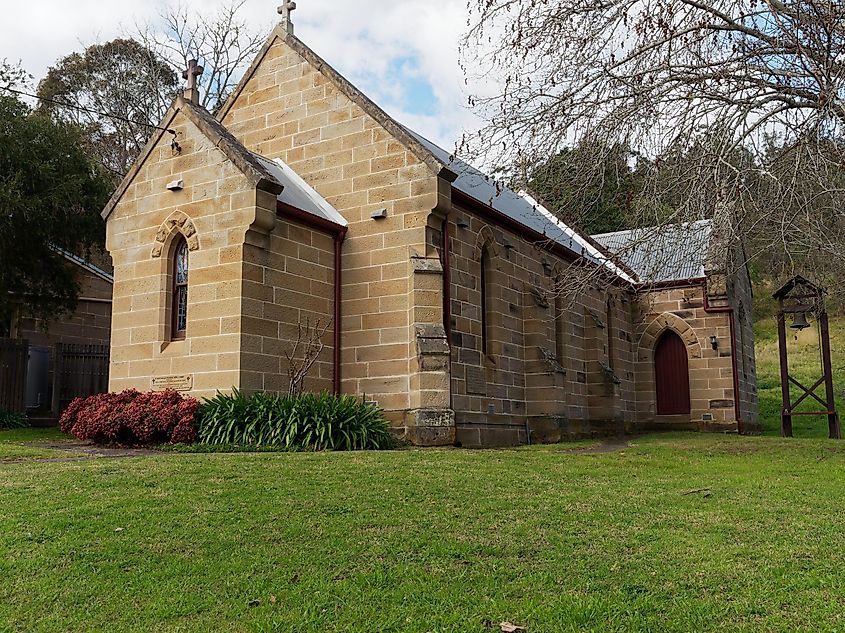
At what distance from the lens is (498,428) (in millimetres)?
17531

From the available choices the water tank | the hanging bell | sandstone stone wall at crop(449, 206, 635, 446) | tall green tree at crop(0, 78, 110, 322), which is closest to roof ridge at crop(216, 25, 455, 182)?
sandstone stone wall at crop(449, 206, 635, 446)

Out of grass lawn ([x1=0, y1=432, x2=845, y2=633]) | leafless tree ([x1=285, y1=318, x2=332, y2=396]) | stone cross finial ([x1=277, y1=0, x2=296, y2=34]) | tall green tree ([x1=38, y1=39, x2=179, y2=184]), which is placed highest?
tall green tree ([x1=38, y1=39, x2=179, y2=184])

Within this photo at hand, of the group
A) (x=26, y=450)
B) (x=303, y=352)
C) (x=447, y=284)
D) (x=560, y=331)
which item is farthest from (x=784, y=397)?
(x=26, y=450)

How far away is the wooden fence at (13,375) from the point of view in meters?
21.5

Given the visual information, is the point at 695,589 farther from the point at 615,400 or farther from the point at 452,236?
the point at 615,400

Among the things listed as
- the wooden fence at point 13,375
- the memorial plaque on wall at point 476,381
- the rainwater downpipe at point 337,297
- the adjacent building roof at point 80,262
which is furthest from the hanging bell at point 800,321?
the wooden fence at point 13,375

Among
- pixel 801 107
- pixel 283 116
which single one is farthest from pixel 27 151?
pixel 801 107

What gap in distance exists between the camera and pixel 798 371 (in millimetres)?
38281

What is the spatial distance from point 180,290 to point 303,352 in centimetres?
271

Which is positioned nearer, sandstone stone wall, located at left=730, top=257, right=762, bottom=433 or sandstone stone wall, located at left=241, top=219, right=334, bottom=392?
sandstone stone wall, located at left=241, top=219, right=334, bottom=392

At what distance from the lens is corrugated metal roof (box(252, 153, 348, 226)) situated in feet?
52.7

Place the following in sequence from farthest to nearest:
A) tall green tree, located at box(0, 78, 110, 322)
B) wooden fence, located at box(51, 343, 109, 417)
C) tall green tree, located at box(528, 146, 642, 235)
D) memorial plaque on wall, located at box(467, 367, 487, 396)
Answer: wooden fence, located at box(51, 343, 109, 417) < tall green tree, located at box(0, 78, 110, 322) < memorial plaque on wall, located at box(467, 367, 487, 396) < tall green tree, located at box(528, 146, 642, 235)

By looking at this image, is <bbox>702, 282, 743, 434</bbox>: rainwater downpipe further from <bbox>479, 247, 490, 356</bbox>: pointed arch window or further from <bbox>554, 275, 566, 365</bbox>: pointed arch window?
<bbox>479, 247, 490, 356</bbox>: pointed arch window

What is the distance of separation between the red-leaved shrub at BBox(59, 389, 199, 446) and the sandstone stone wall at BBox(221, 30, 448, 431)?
3482 mm
